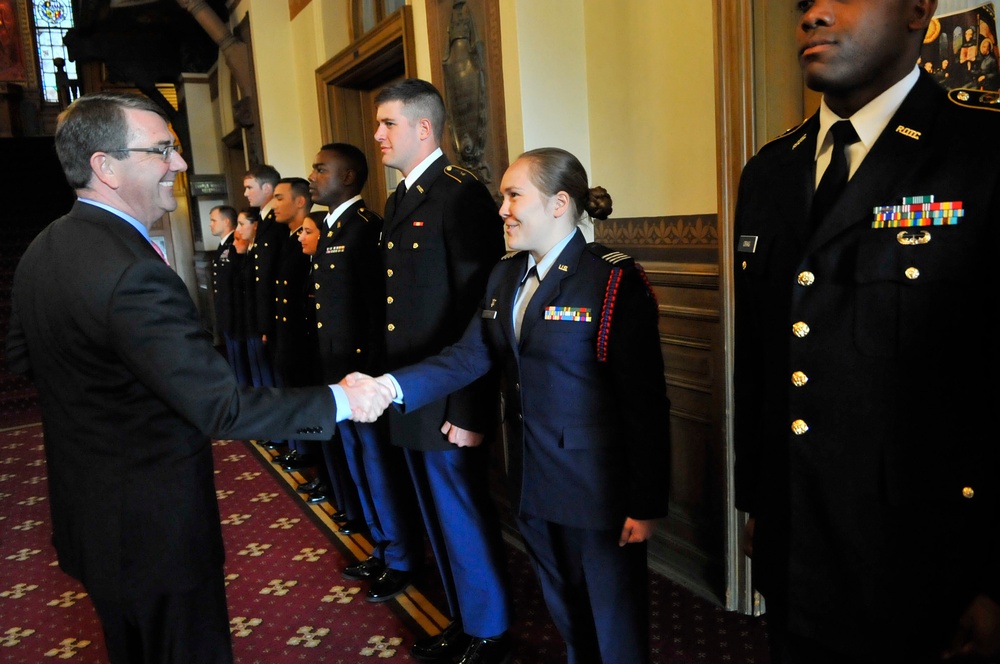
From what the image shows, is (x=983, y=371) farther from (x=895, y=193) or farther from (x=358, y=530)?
(x=358, y=530)

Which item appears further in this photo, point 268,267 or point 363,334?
point 268,267

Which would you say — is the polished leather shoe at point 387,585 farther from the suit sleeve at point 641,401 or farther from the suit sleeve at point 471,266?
the suit sleeve at point 641,401

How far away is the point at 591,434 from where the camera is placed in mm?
1683

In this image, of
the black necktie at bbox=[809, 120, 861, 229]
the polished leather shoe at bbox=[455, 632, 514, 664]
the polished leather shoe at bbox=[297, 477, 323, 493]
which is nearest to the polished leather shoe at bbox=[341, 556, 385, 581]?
the polished leather shoe at bbox=[455, 632, 514, 664]

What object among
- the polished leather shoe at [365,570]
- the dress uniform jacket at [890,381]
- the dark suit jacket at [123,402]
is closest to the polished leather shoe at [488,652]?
the polished leather shoe at [365,570]

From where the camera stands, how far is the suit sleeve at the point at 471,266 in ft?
7.10

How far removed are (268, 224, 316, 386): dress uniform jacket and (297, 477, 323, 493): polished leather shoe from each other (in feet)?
1.95

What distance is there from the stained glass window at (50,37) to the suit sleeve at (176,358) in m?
15.0

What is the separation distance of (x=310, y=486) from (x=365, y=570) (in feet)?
4.18

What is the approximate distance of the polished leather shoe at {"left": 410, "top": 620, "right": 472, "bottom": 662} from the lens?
7.61ft

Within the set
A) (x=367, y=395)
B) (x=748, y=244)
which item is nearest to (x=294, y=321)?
(x=367, y=395)

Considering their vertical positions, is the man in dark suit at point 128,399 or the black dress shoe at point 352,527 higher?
the man in dark suit at point 128,399

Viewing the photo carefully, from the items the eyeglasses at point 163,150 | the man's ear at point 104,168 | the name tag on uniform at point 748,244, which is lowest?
the name tag on uniform at point 748,244

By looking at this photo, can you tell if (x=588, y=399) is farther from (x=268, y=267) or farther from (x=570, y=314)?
(x=268, y=267)
